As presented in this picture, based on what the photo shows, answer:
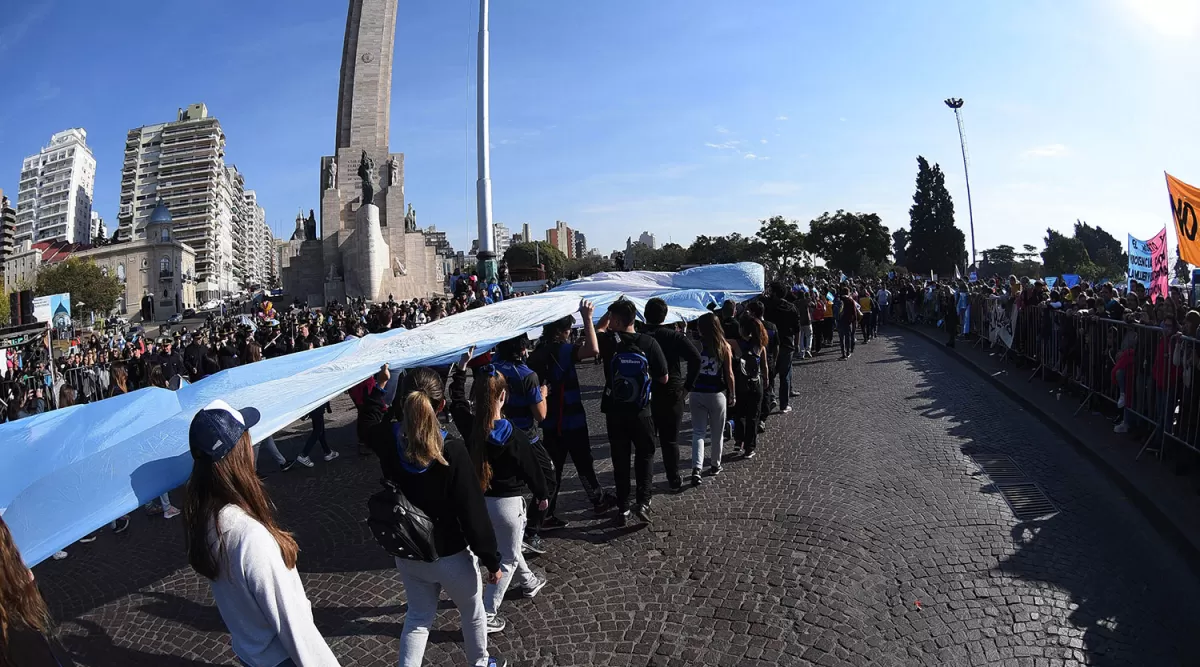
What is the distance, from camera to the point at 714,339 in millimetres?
6672

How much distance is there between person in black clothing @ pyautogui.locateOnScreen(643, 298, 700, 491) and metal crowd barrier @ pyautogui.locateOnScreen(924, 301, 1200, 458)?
462 cm

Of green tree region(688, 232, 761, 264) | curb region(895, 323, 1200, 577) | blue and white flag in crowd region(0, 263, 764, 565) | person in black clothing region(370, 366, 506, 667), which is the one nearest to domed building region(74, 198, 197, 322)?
green tree region(688, 232, 761, 264)

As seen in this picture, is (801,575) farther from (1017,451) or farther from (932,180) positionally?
(932,180)

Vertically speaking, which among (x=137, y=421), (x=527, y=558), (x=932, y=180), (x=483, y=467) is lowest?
(x=527, y=558)

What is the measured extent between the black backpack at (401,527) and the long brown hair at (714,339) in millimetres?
4091

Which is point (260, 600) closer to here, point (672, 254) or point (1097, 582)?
point (1097, 582)

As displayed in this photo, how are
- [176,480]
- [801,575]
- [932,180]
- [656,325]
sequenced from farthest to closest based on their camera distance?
[932,180] < [656,325] < [801,575] < [176,480]

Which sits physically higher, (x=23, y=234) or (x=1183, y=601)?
(x=23, y=234)

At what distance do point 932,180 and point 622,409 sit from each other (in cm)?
6733

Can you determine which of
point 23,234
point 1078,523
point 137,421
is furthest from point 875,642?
point 23,234

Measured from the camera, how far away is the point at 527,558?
17.5 feet

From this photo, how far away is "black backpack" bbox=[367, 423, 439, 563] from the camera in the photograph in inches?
118

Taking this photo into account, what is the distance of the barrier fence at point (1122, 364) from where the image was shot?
6449mm

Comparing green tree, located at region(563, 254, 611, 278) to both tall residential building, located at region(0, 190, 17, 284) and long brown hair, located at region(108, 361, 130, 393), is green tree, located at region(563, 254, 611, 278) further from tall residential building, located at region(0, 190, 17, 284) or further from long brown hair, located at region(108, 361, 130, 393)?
tall residential building, located at region(0, 190, 17, 284)
